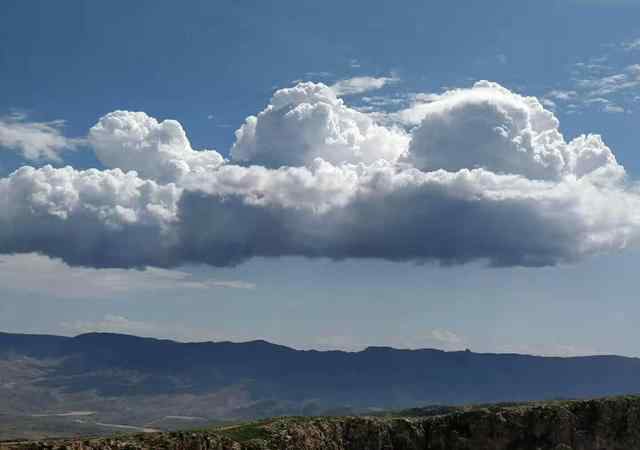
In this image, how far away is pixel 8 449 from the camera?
473ft

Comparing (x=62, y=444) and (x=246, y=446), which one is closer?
(x=62, y=444)

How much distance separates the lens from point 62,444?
489ft

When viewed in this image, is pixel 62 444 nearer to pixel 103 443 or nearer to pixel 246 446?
pixel 103 443

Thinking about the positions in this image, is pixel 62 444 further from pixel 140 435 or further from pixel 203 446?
pixel 203 446

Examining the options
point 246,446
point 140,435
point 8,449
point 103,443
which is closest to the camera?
point 8,449

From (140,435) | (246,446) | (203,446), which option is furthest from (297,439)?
(140,435)

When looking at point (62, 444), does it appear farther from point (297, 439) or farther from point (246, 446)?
point (297, 439)

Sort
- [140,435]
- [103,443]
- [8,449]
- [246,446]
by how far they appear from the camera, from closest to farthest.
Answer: [8,449] < [103,443] < [140,435] < [246,446]

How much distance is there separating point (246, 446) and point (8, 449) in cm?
5471

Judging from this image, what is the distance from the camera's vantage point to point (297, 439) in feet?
628

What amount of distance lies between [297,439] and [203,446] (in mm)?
28425

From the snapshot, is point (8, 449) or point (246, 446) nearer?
point (8, 449)

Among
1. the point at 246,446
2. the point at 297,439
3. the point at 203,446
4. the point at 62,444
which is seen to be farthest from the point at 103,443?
the point at 297,439

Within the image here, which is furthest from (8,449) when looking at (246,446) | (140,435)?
(246,446)
